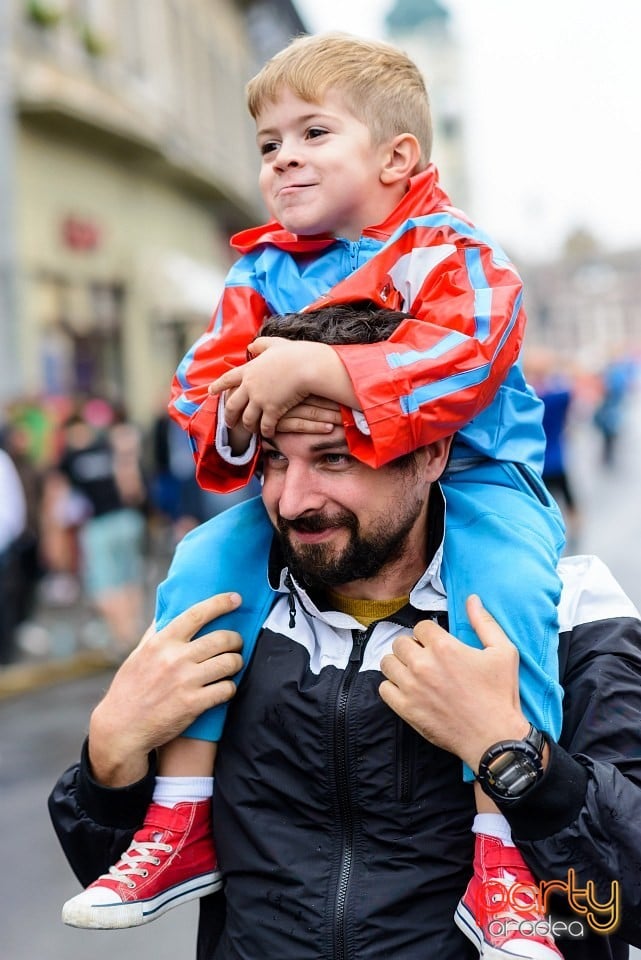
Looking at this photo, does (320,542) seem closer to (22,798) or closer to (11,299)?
(22,798)

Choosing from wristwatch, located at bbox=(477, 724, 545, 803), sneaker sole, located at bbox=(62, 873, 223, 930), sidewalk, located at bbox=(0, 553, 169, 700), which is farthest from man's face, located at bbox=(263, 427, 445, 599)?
sidewalk, located at bbox=(0, 553, 169, 700)

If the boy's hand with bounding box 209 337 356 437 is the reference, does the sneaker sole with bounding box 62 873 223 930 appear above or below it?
below

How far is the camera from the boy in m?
2.04

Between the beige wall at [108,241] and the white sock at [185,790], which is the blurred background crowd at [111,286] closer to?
the beige wall at [108,241]

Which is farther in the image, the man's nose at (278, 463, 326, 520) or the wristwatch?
the man's nose at (278, 463, 326, 520)

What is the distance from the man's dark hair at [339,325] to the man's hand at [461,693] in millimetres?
509

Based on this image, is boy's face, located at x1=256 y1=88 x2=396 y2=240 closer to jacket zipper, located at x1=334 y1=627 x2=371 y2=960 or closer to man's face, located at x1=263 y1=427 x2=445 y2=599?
man's face, located at x1=263 y1=427 x2=445 y2=599

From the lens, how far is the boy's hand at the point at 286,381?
202 centimetres

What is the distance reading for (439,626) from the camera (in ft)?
6.97

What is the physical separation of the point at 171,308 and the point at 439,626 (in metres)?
18.1

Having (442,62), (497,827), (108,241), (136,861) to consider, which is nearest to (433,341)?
(497,827)

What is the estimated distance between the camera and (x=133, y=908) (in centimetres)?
225

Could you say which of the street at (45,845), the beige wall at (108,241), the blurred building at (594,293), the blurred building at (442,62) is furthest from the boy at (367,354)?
the blurred building at (594,293)

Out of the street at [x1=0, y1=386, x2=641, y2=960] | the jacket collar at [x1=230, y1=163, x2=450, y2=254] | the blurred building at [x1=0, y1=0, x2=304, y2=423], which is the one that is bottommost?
the street at [x1=0, y1=386, x2=641, y2=960]
